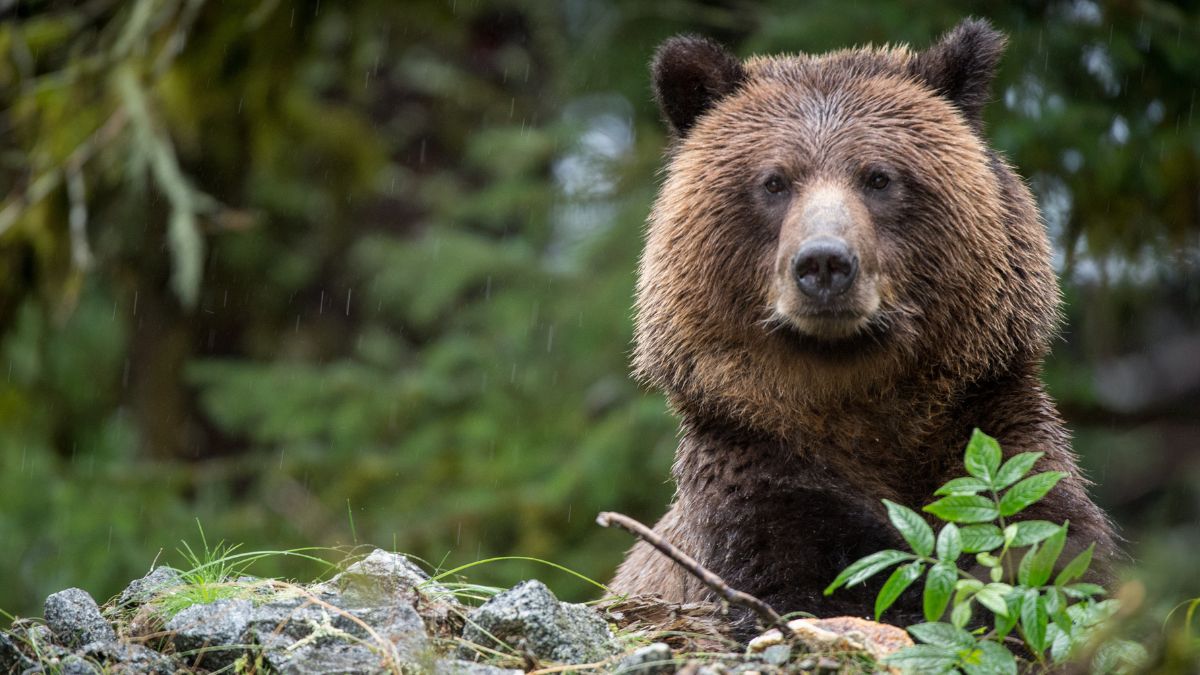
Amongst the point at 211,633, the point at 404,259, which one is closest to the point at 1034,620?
the point at 211,633

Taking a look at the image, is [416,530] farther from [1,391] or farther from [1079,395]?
[1079,395]

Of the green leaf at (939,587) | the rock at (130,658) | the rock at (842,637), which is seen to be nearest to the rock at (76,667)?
the rock at (130,658)

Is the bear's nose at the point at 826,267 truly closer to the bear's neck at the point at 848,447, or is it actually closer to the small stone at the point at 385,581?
the bear's neck at the point at 848,447

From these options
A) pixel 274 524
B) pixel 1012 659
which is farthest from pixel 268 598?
pixel 274 524

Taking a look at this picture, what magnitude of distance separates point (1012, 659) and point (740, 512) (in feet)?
4.24

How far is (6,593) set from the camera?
1052cm

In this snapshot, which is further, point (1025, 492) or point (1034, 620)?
point (1025, 492)

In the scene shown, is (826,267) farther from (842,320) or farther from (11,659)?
(11,659)

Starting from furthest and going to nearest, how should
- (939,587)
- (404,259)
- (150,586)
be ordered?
(404,259) → (150,586) → (939,587)

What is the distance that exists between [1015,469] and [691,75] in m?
2.60

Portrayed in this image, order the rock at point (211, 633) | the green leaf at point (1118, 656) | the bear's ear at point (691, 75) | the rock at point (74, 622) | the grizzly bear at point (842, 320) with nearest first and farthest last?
the green leaf at point (1118, 656) → the rock at point (211, 633) → the rock at point (74, 622) → the grizzly bear at point (842, 320) → the bear's ear at point (691, 75)

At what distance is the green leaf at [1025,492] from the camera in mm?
3070

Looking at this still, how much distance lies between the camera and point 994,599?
115 inches

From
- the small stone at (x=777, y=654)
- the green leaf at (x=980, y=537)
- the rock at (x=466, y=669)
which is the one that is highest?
the green leaf at (x=980, y=537)
